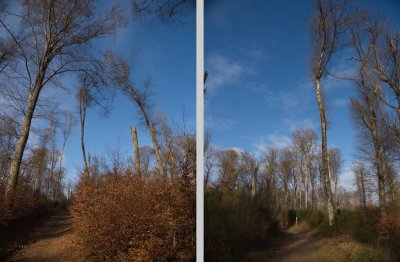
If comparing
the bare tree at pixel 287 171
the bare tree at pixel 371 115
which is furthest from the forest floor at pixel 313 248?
the bare tree at pixel 287 171

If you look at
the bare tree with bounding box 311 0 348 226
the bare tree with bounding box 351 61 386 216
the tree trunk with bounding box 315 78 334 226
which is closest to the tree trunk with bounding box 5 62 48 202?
the tree trunk with bounding box 315 78 334 226

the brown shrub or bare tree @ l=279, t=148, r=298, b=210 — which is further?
bare tree @ l=279, t=148, r=298, b=210

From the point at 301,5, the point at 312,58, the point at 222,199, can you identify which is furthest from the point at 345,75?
the point at 222,199

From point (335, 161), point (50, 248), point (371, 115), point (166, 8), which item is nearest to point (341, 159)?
point (335, 161)

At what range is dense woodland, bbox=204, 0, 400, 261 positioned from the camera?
6.40 ft

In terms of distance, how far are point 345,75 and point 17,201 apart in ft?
19.4

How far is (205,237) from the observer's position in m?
2.87

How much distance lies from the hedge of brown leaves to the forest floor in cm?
77

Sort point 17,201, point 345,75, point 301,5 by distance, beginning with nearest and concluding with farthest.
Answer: point 345,75 < point 301,5 < point 17,201

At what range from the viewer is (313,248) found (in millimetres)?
2031

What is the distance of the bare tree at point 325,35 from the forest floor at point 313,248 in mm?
231

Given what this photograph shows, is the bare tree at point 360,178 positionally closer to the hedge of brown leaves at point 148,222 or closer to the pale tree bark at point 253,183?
the pale tree bark at point 253,183

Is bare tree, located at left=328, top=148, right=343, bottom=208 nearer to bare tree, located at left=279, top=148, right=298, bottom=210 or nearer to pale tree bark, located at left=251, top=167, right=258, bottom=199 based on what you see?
bare tree, located at left=279, top=148, right=298, bottom=210

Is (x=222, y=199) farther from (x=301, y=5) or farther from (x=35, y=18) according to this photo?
(x=35, y=18)
